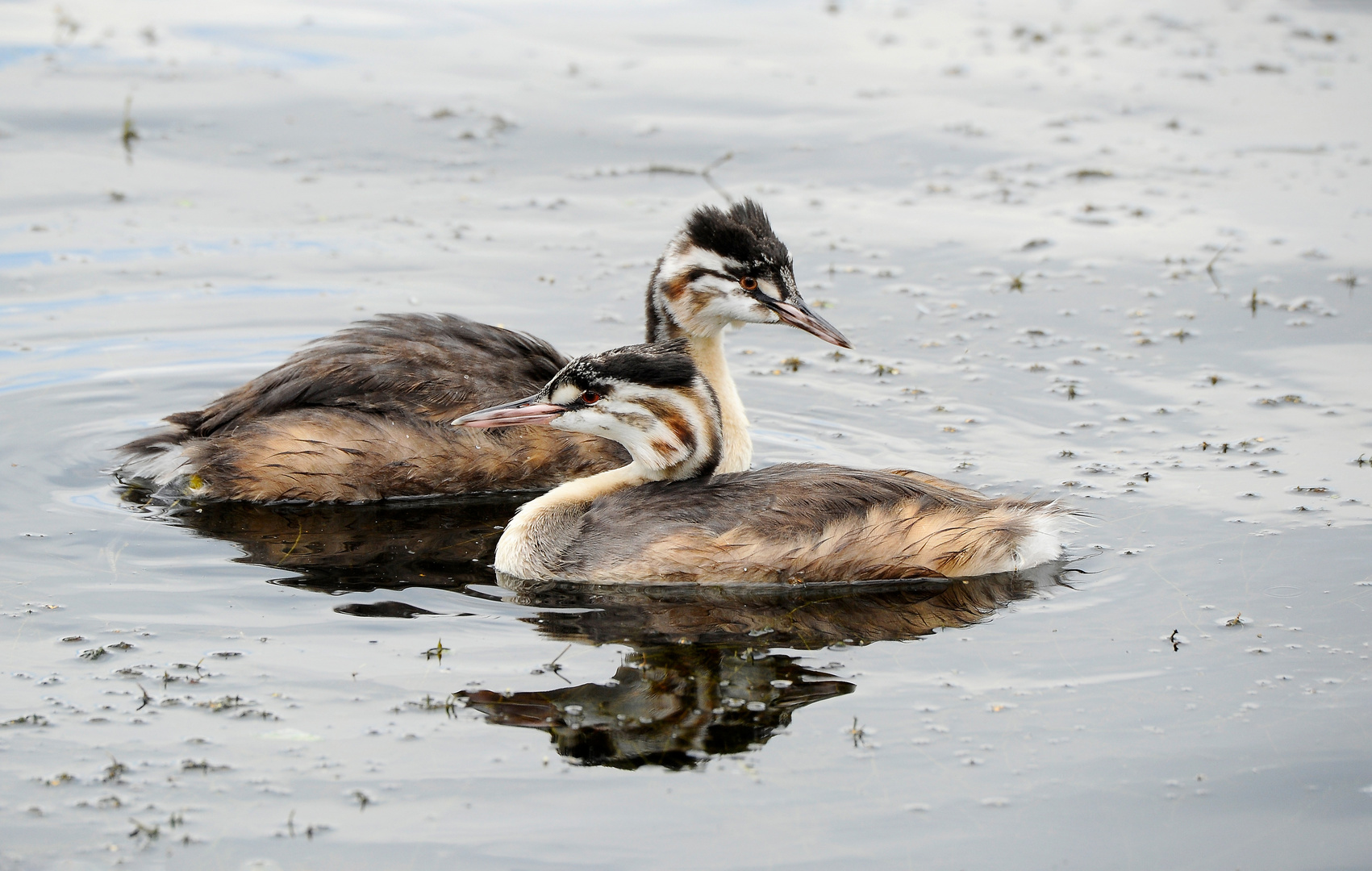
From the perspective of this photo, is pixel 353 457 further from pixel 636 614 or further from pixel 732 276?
pixel 732 276

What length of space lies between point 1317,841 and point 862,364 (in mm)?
5057

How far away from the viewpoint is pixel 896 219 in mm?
11836

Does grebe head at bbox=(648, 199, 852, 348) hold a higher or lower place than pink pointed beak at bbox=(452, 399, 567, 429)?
higher

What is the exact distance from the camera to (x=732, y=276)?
8.20 m

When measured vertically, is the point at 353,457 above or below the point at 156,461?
above

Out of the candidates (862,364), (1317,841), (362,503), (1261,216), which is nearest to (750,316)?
(862,364)

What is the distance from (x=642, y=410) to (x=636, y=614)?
100 cm

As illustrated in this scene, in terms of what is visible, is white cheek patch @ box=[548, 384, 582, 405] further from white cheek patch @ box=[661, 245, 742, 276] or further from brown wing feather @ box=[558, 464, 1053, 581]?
white cheek patch @ box=[661, 245, 742, 276]

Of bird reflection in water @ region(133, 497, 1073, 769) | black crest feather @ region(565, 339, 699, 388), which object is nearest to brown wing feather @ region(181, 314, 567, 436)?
bird reflection in water @ region(133, 497, 1073, 769)

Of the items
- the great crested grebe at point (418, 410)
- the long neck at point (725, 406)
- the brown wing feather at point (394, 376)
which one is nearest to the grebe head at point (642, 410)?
the long neck at point (725, 406)

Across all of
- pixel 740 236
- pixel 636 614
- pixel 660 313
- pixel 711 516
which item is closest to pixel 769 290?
pixel 740 236

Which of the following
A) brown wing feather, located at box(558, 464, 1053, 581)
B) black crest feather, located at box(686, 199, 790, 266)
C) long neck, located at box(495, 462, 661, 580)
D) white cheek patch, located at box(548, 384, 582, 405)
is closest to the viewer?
brown wing feather, located at box(558, 464, 1053, 581)

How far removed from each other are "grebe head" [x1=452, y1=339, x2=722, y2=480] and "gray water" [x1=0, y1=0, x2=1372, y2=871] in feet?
2.37

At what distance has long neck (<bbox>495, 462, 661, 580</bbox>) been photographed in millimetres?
7016
